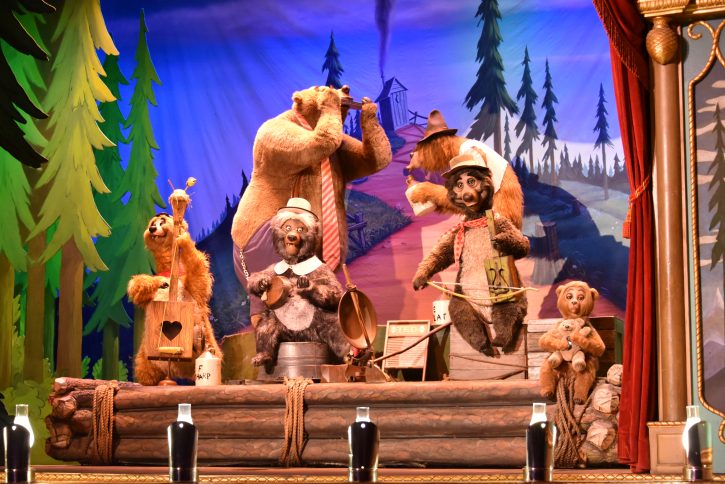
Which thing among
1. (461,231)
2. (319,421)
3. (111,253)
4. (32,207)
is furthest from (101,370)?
(461,231)

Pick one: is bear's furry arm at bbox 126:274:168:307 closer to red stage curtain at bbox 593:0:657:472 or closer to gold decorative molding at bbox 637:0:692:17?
red stage curtain at bbox 593:0:657:472

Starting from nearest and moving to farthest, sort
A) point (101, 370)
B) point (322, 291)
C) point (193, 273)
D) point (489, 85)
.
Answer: point (322, 291), point (193, 273), point (489, 85), point (101, 370)

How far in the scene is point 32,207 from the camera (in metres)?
6.81

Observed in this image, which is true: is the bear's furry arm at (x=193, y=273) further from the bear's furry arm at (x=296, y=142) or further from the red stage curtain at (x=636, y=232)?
the red stage curtain at (x=636, y=232)

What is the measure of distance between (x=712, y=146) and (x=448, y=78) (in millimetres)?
2475

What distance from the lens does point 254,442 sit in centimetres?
493

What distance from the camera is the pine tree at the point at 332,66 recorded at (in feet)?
22.3

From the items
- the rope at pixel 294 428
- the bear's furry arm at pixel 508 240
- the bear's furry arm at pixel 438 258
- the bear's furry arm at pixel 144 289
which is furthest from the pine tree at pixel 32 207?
the bear's furry arm at pixel 508 240

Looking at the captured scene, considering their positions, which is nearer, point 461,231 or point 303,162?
point 461,231

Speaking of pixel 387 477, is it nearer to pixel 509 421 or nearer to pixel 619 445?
pixel 509 421

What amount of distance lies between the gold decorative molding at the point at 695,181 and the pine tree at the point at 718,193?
2.3 inches

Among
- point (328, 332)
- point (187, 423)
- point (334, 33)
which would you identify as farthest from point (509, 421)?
point (334, 33)

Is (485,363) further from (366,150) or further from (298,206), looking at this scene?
(366,150)

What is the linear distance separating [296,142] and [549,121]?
1529 millimetres
